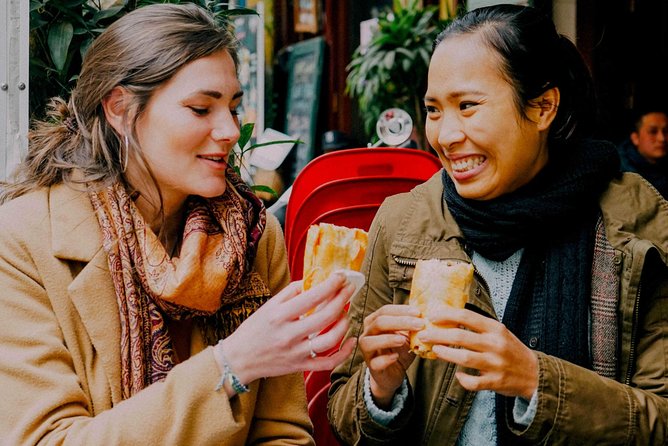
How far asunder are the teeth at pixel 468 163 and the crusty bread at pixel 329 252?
420mm

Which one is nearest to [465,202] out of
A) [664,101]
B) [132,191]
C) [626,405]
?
[626,405]

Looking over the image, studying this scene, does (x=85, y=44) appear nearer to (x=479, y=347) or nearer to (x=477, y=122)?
(x=477, y=122)

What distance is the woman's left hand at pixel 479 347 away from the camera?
1.89 meters

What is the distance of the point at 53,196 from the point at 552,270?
4.59ft

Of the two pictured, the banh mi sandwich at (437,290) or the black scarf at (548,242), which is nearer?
the banh mi sandwich at (437,290)

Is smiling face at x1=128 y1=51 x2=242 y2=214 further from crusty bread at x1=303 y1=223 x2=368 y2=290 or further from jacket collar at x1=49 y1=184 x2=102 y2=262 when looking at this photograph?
crusty bread at x1=303 y1=223 x2=368 y2=290

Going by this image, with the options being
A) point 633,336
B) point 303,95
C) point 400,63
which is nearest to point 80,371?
point 633,336

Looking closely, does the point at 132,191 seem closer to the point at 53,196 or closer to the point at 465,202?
the point at 53,196

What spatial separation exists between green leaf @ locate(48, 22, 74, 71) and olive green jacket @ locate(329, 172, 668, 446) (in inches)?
51.1

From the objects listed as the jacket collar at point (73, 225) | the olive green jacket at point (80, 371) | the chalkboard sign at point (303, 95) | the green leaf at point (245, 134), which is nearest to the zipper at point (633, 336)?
the olive green jacket at point (80, 371)

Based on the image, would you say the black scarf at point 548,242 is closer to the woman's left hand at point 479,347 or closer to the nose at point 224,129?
the woman's left hand at point 479,347

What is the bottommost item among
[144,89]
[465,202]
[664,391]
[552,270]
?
[664,391]

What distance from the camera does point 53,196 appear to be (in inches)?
90.6

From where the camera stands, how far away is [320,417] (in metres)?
2.90
